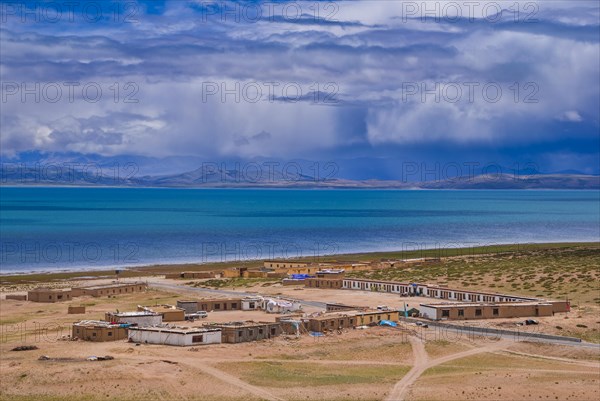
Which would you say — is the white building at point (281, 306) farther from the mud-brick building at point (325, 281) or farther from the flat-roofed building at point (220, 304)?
the mud-brick building at point (325, 281)

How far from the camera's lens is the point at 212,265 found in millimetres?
127938

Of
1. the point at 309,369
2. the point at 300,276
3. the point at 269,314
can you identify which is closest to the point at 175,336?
the point at 309,369

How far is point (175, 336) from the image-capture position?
58438 mm

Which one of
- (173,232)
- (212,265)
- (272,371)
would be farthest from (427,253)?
(272,371)

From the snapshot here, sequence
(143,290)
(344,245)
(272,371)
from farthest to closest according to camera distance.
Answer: (344,245)
(143,290)
(272,371)

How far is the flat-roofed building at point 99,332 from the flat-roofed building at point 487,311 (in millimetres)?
24435

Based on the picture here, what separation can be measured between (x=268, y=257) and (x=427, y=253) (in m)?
26.4

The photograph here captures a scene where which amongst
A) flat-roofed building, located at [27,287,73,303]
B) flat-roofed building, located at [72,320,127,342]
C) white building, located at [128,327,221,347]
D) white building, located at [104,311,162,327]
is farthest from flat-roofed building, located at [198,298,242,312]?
flat-roofed building, located at [27,287,73,303]

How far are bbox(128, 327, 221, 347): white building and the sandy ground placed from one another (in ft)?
3.57

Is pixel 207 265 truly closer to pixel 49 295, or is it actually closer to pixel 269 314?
pixel 49 295

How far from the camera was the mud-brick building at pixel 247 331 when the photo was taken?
59594 mm

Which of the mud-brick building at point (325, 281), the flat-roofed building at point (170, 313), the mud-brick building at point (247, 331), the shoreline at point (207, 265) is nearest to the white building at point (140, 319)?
the flat-roofed building at point (170, 313)

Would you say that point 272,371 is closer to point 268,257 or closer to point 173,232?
point 268,257

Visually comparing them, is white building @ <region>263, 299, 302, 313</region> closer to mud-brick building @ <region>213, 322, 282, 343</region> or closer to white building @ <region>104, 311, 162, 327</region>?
mud-brick building @ <region>213, 322, 282, 343</region>
